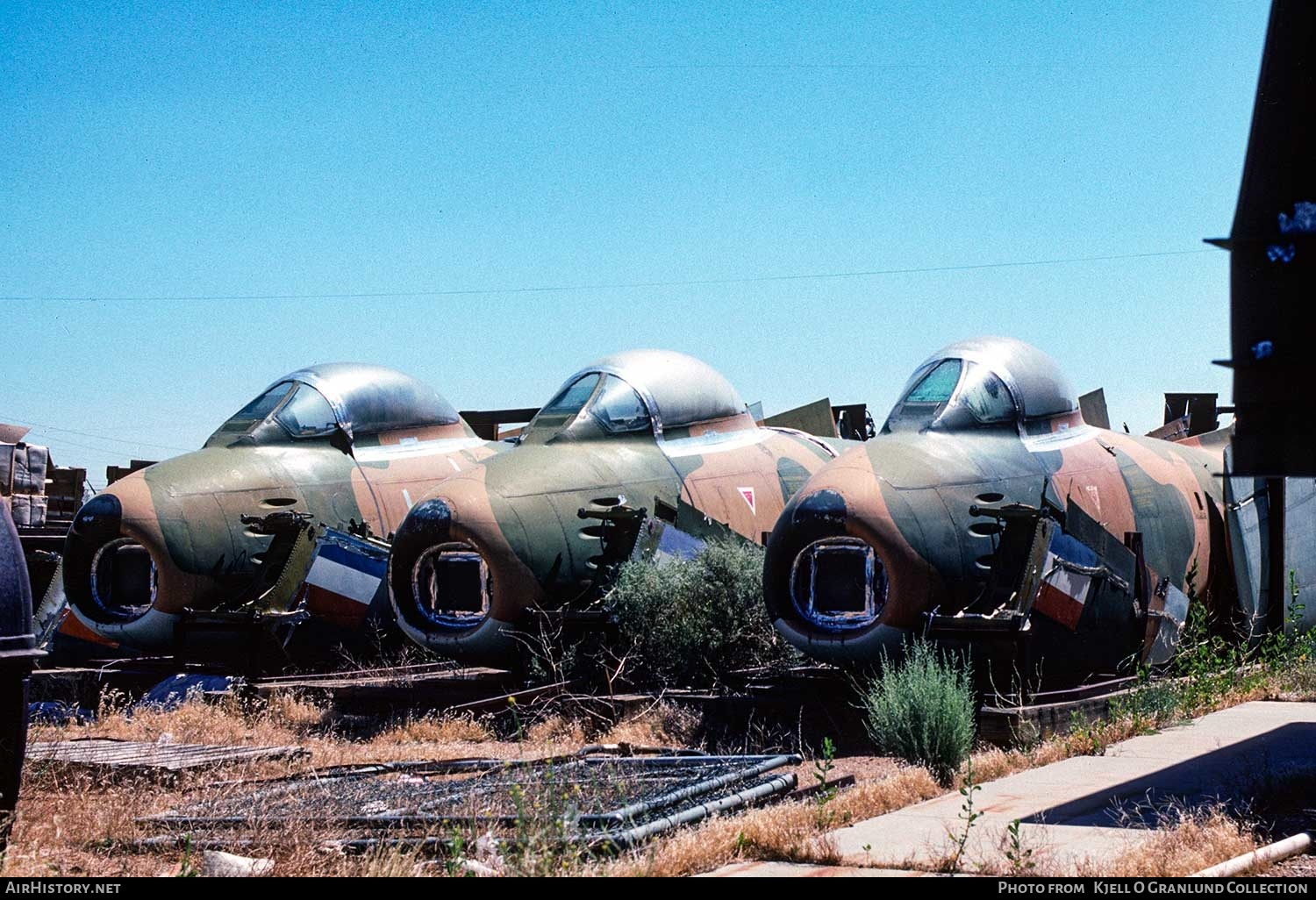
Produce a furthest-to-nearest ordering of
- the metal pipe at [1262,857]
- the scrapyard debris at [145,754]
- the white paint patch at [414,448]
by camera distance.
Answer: the white paint patch at [414,448] < the scrapyard debris at [145,754] < the metal pipe at [1262,857]

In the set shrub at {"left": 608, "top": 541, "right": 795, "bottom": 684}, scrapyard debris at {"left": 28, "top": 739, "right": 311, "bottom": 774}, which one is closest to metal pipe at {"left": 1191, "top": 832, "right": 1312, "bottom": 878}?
shrub at {"left": 608, "top": 541, "right": 795, "bottom": 684}

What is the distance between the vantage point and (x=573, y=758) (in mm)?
9289

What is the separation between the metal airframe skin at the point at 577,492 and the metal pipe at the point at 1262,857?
23.2 feet

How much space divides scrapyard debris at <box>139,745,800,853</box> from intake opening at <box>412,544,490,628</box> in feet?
10.3

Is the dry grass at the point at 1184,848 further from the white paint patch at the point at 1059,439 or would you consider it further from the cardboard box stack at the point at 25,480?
the cardboard box stack at the point at 25,480

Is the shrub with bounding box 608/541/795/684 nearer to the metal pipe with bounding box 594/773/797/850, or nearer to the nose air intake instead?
the nose air intake

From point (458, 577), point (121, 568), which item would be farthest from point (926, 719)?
point (121, 568)

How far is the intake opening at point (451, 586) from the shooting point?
1249 centimetres

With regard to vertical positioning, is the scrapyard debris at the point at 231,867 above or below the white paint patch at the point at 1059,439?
below

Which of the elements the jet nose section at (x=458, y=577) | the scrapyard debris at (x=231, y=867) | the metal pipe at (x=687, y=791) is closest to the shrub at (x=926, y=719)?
the metal pipe at (x=687, y=791)

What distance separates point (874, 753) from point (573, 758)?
2.19 metres

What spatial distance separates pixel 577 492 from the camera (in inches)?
504

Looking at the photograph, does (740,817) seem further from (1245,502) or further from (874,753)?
(1245,502)
